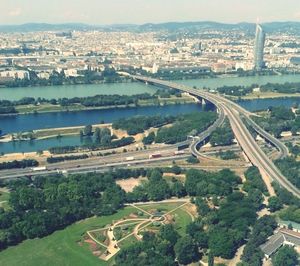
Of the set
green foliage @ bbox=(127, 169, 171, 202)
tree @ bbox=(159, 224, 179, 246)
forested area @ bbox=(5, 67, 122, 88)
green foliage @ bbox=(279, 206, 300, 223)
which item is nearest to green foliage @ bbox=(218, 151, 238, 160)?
green foliage @ bbox=(127, 169, 171, 202)

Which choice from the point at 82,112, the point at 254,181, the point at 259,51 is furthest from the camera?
the point at 259,51

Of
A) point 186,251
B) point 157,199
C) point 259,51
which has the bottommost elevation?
point 157,199

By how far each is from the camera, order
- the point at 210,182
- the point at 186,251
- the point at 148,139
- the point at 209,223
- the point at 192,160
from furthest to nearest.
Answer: the point at 148,139 < the point at 192,160 < the point at 210,182 < the point at 209,223 < the point at 186,251

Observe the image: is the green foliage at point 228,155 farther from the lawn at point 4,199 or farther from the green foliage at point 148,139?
the lawn at point 4,199

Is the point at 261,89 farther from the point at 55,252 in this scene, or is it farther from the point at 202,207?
the point at 55,252

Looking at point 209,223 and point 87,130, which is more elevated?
point 209,223

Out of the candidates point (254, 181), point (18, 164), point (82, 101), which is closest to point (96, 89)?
point (82, 101)

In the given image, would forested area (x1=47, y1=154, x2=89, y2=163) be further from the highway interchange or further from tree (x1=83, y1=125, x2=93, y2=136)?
tree (x1=83, y1=125, x2=93, y2=136)

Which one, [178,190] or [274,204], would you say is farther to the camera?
[178,190]
